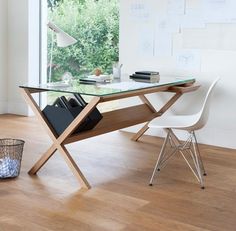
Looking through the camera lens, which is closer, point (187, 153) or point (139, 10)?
point (187, 153)

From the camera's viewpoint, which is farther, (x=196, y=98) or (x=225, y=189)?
(x=196, y=98)

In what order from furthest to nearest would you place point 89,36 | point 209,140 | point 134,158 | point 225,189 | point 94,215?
point 89,36 → point 209,140 → point 134,158 → point 225,189 → point 94,215

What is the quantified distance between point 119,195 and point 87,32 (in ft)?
10.2

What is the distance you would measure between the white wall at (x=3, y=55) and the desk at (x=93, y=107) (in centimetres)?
235

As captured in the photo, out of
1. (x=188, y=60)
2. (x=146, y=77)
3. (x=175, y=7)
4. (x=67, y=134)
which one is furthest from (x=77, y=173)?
(x=175, y=7)

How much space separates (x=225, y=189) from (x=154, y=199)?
1.92ft

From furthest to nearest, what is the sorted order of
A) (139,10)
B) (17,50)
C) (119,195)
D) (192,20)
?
(17,50) → (139,10) → (192,20) → (119,195)

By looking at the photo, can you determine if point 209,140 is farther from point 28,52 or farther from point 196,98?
point 28,52

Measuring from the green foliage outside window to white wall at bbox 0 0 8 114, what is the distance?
23.4 inches

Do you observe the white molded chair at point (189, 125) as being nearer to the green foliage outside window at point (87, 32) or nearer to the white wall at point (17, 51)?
the green foliage outside window at point (87, 32)

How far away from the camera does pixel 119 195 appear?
3299 mm

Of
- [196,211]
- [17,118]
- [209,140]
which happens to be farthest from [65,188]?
[17,118]

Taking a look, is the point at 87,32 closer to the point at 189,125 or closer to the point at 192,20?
the point at 192,20

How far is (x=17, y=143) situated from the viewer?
12.5 feet
